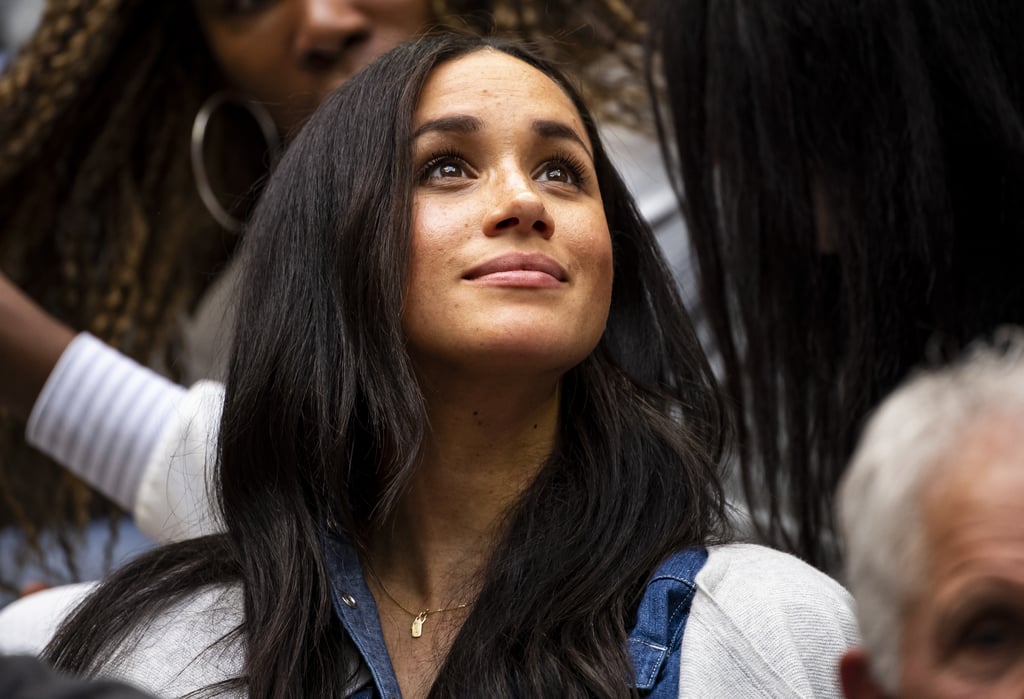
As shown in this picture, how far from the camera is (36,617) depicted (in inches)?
91.7

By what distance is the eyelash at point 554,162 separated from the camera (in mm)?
2086

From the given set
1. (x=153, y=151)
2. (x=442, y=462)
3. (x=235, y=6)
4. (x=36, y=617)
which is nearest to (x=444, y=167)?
(x=442, y=462)

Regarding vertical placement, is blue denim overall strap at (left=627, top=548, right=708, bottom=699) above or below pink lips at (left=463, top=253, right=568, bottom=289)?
below

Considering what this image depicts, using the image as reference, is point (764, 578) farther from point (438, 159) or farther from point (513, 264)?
point (438, 159)

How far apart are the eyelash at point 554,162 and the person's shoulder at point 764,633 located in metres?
0.58

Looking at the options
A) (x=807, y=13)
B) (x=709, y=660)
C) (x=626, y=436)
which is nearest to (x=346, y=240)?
(x=626, y=436)

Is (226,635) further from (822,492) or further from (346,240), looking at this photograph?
(822,492)

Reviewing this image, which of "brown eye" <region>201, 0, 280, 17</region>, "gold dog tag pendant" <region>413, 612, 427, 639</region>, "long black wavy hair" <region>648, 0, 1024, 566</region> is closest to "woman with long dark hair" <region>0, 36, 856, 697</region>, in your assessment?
"gold dog tag pendant" <region>413, 612, 427, 639</region>

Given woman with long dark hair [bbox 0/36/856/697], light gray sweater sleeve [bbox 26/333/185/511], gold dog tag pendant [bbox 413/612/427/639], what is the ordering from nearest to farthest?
woman with long dark hair [bbox 0/36/856/697], gold dog tag pendant [bbox 413/612/427/639], light gray sweater sleeve [bbox 26/333/185/511]

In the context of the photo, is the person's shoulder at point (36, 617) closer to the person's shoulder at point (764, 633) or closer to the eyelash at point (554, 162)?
the eyelash at point (554, 162)

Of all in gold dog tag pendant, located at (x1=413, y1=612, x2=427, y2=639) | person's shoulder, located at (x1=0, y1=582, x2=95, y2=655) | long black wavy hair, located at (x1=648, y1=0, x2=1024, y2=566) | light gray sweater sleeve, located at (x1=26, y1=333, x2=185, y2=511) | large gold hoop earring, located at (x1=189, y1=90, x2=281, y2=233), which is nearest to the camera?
gold dog tag pendant, located at (x1=413, y1=612, x2=427, y2=639)

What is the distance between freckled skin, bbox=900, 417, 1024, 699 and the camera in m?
1.15

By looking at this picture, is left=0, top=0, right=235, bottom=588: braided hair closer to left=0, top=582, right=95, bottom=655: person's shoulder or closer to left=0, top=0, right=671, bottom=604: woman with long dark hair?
left=0, top=0, right=671, bottom=604: woman with long dark hair

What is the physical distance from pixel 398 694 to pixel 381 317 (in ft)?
1.52
